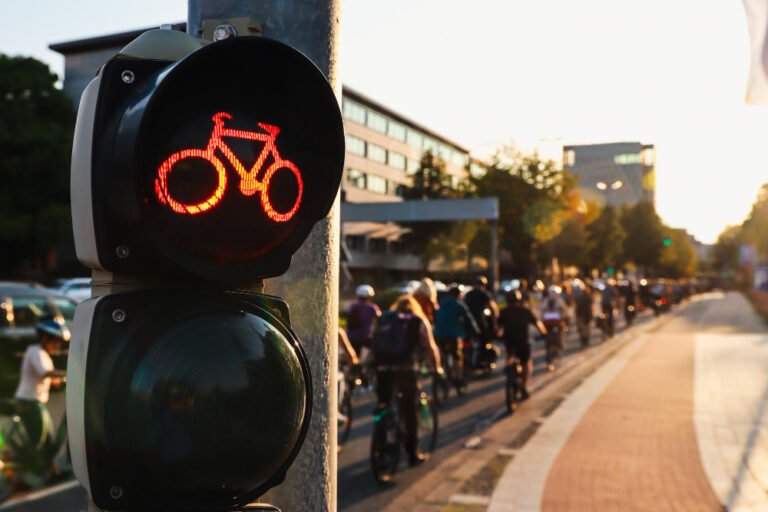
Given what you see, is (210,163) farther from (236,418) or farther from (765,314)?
(765,314)

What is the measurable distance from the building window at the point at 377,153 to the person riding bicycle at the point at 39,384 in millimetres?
68840

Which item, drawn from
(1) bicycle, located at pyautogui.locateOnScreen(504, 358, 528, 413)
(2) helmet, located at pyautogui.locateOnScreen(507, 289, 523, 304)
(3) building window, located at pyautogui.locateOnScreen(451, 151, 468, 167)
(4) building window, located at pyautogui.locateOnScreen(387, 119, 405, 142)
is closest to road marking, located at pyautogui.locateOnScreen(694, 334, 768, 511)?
(1) bicycle, located at pyautogui.locateOnScreen(504, 358, 528, 413)

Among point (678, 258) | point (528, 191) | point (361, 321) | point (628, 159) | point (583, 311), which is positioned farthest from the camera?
point (678, 258)

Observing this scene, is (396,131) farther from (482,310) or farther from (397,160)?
(482,310)

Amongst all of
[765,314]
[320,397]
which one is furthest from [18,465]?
[765,314]

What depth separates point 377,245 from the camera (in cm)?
7694

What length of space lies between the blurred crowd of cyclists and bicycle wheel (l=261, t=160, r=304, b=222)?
21.5ft

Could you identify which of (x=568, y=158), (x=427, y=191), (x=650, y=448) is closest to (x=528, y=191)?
(x=568, y=158)

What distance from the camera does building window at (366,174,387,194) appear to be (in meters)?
77.2

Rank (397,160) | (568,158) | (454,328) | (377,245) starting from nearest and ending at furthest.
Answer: (454,328), (568,158), (377,245), (397,160)

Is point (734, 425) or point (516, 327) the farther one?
point (516, 327)

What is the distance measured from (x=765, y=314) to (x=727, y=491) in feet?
121

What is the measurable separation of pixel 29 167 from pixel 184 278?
44.3 metres

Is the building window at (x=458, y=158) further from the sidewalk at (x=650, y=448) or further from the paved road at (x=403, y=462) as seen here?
the paved road at (x=403, y=462)
